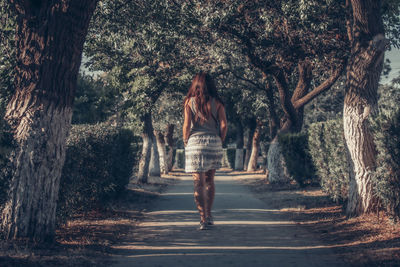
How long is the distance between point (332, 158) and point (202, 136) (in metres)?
4.35

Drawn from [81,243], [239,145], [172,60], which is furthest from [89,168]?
[239,145]

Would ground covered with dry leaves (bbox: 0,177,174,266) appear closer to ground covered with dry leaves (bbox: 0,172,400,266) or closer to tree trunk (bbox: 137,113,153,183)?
ground covered with dry leaves (bbox: 0,172,400,266)

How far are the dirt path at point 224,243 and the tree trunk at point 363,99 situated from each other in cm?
125

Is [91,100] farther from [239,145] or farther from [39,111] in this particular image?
[239,145]

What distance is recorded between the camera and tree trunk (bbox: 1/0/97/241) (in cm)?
578

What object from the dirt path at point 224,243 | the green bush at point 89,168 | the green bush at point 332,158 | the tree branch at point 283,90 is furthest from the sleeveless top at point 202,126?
the tree branch at point 283,90

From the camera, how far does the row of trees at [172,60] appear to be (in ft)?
19.3

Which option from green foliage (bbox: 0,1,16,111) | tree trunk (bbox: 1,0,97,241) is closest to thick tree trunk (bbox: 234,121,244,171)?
green foliage (bbox: 0,1,16,111)

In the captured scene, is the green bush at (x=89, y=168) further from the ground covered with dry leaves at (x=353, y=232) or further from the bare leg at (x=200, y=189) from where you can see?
the ground covered with dry leaves at (x=353, y=232)

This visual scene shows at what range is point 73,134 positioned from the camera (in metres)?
8.08

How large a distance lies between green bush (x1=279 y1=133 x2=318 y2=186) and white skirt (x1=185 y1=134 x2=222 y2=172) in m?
8.20

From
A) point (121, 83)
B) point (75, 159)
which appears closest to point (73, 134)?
point (75, 159)

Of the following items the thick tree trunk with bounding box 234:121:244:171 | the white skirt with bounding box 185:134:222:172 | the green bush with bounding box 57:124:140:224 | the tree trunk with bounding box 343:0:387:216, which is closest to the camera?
the green bush with bounding box 57:124:140:224

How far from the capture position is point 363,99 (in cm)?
830
